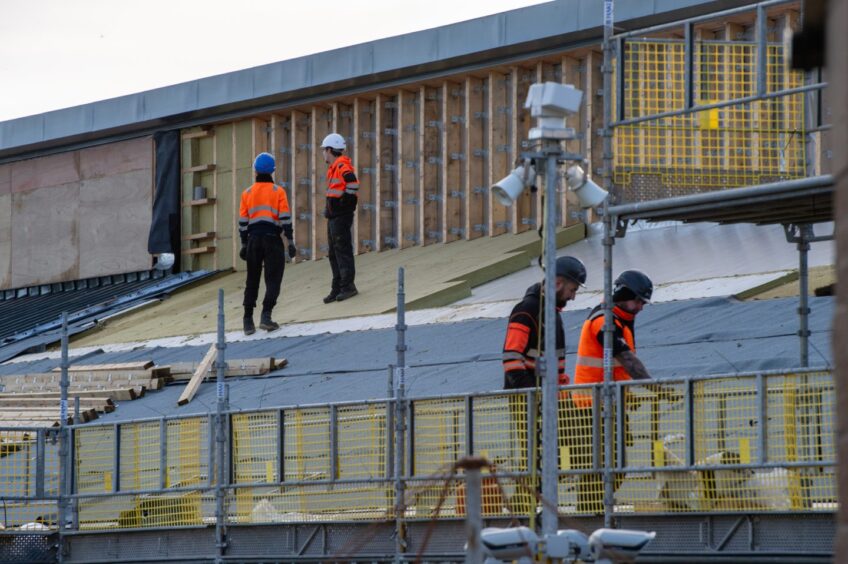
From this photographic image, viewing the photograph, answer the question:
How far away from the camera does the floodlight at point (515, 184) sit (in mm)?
9891

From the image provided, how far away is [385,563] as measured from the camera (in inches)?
480

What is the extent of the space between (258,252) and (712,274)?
5994 mm

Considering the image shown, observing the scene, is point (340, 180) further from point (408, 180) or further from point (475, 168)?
point (408, 180)

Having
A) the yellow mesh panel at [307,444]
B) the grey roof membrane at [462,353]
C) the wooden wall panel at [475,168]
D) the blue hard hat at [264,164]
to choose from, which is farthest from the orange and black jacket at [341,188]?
the yellow mesh panel at [307,444]

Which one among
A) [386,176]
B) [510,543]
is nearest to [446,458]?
[510,543]

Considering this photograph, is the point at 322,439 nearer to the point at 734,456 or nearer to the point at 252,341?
the point at 734,456

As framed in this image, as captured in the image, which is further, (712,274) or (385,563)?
(712,274)

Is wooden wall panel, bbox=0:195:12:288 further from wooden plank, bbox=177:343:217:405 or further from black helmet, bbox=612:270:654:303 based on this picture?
black helmet, bbox=612:270:654:303

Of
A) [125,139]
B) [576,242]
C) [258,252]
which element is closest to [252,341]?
[258,252]

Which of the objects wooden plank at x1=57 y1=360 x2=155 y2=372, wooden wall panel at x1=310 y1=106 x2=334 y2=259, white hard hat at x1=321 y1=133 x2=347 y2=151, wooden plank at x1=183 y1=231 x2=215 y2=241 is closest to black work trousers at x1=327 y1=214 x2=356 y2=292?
white hard hat at x1=321 y1=133 x2=347 y2=151

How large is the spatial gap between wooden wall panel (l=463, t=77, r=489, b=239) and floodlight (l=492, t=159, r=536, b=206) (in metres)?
14.8

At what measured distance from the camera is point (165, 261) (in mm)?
28906

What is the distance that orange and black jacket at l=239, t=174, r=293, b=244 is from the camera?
20734 mm

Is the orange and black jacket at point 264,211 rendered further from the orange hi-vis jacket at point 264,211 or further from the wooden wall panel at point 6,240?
the wooden wall panel at point 6,240
